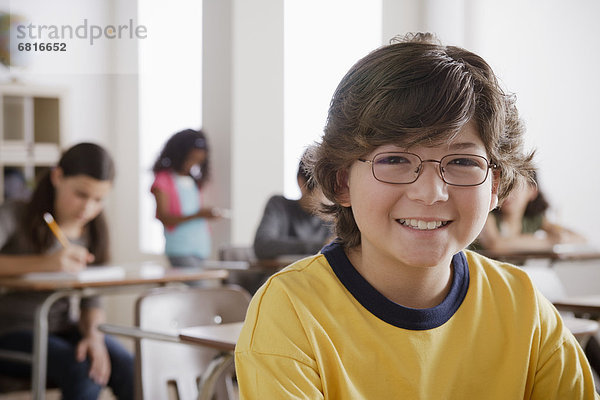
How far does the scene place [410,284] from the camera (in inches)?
44.4

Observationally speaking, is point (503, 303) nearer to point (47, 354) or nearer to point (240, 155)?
point (47, 354)

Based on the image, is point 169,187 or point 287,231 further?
point 169,187

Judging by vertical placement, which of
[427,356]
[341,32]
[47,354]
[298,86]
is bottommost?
[47,354]

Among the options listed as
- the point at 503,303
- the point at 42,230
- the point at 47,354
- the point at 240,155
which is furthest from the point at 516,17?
the point at 503,303

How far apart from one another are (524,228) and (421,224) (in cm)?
383

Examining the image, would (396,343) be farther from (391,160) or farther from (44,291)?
(44,291)

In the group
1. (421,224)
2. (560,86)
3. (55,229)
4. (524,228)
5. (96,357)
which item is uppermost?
(560,86)

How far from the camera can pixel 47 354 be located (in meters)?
2.77

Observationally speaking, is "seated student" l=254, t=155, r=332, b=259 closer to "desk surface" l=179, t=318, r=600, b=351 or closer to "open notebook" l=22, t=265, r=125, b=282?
"open notebook" l=22, t=265, r=125, b=282

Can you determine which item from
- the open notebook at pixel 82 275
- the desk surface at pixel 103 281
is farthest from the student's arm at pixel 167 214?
the open notebook at pixel 82 275

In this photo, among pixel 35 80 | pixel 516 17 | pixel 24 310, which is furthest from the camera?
pixel 35 80

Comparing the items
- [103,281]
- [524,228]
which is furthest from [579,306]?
[524,228]

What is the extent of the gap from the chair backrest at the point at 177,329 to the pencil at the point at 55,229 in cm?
111

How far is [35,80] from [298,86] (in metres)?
2.43
